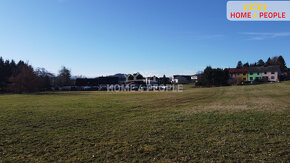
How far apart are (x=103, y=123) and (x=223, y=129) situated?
5506 mm

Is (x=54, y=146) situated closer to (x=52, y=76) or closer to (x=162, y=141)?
(x=162, y=141)

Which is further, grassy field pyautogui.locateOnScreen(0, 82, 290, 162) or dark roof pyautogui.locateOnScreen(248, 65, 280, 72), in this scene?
dark roof pyautogui.locateOnScreen(248, 65, 280, 72)

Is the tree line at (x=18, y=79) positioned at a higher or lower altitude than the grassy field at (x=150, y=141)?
higher

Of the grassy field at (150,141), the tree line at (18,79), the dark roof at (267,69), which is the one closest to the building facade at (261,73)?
the dark roof at (267,69)

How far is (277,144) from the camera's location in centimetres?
544

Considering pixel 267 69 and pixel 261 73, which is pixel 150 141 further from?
pixel 261 73

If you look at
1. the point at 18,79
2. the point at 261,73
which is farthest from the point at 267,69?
the point at 18,79

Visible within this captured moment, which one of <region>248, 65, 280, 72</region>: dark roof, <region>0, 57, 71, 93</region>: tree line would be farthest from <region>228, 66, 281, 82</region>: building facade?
<region>0, 57, 71, 93</region>: tree line

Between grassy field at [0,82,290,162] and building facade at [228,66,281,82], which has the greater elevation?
building facade at [228,66,281,82]

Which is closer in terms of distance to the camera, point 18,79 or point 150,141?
point 150,141

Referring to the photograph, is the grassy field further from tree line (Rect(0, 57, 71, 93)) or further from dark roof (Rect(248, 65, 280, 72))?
dark roof (Rect(248, 65, 280, 72))

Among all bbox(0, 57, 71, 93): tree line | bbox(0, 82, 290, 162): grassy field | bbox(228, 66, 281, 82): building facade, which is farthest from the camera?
bbox(228, 66, 281, 82): building facade

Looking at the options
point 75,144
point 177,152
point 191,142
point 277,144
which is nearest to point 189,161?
point 177,152

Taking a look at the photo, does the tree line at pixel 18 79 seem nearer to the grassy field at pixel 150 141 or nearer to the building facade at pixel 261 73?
the grassy field at pixel 150 141
